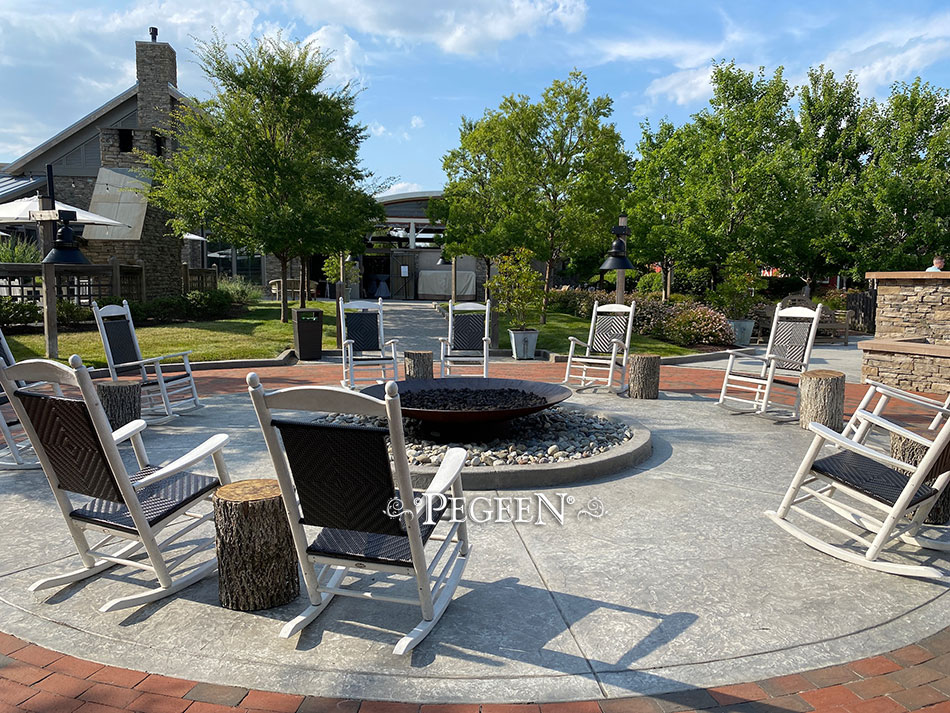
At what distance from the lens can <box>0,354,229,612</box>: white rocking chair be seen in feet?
8.86

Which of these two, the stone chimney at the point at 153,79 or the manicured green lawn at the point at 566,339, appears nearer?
the manicured green lawn at the point at 566,339

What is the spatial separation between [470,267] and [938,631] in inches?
1024

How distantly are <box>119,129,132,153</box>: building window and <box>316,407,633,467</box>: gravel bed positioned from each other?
76.5 ft

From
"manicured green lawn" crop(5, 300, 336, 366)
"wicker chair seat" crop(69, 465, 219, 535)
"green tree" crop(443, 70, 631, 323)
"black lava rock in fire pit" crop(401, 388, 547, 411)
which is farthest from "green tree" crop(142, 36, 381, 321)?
"wicker chair seat" crop(69, 465, 219, 535)

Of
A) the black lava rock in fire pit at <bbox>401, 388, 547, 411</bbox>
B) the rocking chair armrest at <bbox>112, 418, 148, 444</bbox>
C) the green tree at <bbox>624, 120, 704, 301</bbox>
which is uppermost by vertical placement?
the green tree at <bbox>624, 120, 704, 301</bbox>

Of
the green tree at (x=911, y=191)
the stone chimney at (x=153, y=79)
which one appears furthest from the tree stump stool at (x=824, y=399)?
the stone chimney at (x=153, y=79)

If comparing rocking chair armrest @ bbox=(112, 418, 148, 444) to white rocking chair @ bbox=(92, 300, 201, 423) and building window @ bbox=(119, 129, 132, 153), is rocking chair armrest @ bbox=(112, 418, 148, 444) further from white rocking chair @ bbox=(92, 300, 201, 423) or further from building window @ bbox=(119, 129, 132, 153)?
building window @ bbox=(119, 129, 132, 153)

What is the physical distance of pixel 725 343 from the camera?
15.1m

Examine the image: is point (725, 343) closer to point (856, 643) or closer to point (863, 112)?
point (856, 643)

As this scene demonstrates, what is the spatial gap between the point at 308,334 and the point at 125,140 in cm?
1849

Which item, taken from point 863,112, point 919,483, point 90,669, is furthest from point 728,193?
point 90,669

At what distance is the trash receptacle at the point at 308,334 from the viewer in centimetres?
1157

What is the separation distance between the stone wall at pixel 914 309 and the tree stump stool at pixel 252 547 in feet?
35.1

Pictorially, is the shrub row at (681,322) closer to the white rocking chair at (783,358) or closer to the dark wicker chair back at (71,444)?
the white rocking chair at (783,358)
